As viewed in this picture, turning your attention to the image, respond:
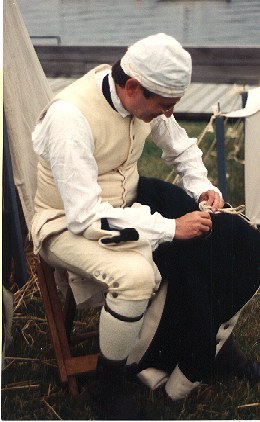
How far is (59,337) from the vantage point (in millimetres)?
3273

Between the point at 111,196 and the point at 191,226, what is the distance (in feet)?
1.35

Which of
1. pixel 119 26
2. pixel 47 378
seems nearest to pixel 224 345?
pixel 47 378

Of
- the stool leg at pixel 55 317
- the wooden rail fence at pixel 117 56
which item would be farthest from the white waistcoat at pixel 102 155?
the wooden rail fence at pixel 117 56

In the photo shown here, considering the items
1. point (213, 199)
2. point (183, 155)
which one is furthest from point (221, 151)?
point (213, 199)

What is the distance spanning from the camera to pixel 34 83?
12.0 feet

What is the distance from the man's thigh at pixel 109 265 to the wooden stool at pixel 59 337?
0.35m

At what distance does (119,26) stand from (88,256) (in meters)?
6.81

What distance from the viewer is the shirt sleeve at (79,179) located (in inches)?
107

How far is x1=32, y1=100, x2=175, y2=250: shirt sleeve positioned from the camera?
2711 mm

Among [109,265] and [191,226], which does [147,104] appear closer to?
[191,226]

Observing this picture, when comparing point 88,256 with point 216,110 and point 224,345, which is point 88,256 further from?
point 216,110

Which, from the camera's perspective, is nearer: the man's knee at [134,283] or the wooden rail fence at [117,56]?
the man's knee at [134,283]

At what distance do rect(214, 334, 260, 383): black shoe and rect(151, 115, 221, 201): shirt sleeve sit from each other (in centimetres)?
69

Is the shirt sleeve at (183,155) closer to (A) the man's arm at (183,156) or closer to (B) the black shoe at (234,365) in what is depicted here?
(A) the man's arm at (183,156)
